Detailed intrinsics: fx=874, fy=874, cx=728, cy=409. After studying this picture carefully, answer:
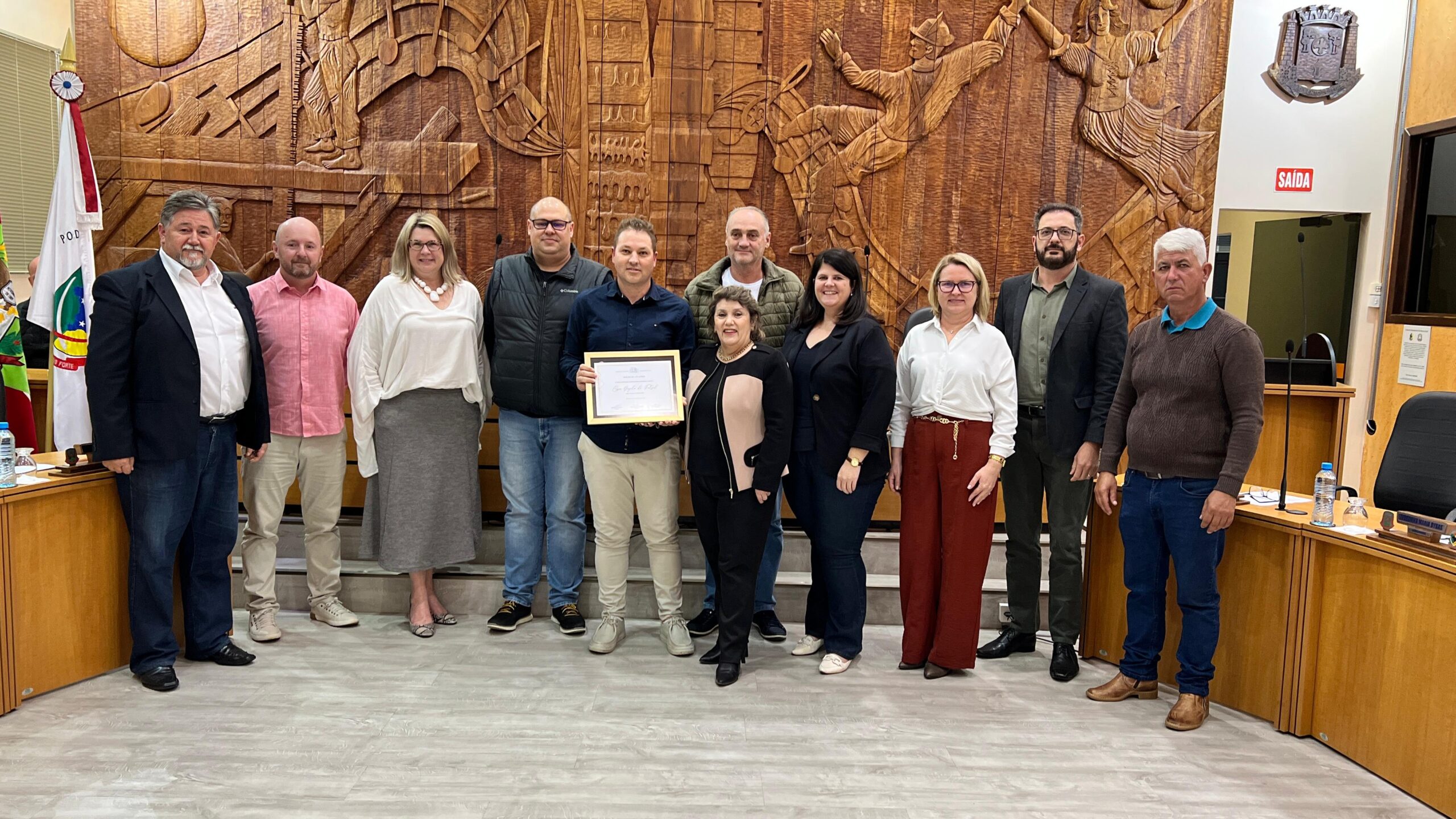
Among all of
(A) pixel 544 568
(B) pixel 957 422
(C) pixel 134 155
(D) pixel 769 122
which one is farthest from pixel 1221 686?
(C) pixel 134 155

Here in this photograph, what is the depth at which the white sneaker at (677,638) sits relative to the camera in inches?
146

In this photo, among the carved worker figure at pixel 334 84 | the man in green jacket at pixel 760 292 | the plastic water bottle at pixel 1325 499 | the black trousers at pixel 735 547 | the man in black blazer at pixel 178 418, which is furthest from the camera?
the carved worker figure at pixel 334 84

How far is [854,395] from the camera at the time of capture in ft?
11.2

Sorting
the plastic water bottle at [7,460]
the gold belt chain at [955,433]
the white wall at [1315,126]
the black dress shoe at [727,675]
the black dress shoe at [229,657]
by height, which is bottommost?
the black dress shoe at [229,657]

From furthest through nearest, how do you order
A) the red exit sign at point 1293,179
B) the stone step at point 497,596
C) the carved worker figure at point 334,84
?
the red exit sign at point 1293,179 < the carved worker figure at point 334,84 < the stone step at point 497,596

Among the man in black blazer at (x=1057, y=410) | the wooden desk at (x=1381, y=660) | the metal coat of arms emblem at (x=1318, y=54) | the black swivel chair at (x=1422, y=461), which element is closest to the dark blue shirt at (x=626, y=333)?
the man in black blazer at (x=1057, y=410)

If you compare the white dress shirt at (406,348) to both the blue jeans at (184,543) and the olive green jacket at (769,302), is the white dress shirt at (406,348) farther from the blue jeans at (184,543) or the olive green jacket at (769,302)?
the olive green jacket at (769,302)

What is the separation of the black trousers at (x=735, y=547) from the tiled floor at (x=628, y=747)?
0.63 feet

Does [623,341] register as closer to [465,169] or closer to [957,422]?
[957,422]

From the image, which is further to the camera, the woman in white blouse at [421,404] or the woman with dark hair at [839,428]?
the woman in white blouse at [421,404]

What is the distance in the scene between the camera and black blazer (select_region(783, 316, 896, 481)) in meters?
3.37

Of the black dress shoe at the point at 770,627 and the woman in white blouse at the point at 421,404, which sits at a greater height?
the woman in white blouse at the point at 421,404

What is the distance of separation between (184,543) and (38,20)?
4.42 meters

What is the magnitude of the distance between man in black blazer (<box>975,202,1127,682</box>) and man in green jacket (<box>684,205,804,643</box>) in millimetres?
915
